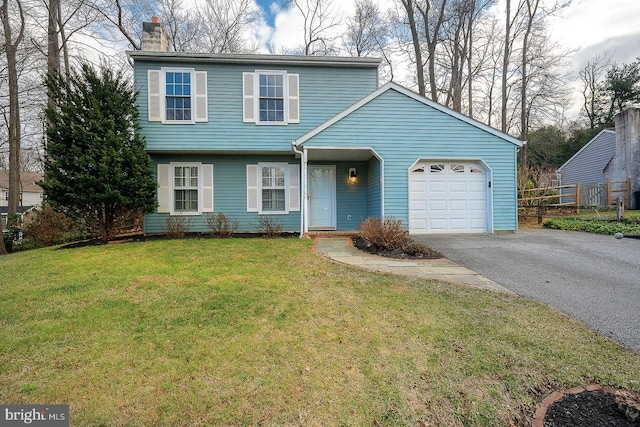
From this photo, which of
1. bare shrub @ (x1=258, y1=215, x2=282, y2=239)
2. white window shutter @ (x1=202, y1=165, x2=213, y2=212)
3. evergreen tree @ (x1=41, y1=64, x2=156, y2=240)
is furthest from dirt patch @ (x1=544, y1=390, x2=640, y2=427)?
white window shutter @ (x1=202, y1=165, x2=213, y2=212)

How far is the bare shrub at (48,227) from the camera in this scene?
9.90 metres

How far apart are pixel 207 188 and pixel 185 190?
0.73 m

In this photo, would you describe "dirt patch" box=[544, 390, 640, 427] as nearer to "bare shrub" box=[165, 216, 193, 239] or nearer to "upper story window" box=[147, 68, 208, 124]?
"bare shrub" box=[165, 216, 193, 239]

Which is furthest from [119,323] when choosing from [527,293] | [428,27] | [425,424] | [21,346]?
[428,27]

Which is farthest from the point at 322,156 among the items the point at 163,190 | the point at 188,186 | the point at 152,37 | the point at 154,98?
the point at 152,37

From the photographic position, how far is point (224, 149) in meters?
9.70

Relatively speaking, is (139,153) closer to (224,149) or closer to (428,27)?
(224,149)

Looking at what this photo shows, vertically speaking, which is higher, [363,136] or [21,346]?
[363,136]

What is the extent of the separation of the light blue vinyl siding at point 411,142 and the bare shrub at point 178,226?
4.63 m

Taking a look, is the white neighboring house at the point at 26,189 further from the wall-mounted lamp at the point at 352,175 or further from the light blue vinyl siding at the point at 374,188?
the light blue vinyl siding at the point at 374,188

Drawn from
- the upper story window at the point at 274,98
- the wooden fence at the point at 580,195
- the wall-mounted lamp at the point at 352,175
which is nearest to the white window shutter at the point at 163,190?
the upper story window at the point at 274,98

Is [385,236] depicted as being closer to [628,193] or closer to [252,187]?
[252,187]

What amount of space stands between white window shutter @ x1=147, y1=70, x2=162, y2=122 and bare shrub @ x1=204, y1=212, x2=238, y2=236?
3454mm

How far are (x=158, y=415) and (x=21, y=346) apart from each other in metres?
1.79
